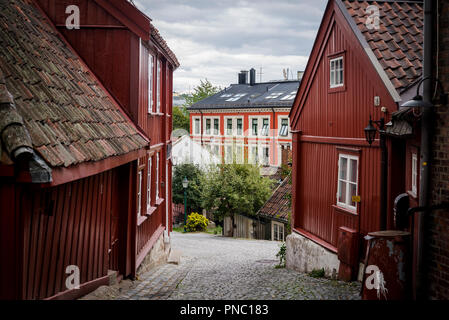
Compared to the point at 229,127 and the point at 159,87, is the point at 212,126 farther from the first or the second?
the point at 159,87

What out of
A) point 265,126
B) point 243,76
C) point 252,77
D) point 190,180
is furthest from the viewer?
point 243,76

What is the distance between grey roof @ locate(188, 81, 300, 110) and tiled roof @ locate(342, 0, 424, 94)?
101ft

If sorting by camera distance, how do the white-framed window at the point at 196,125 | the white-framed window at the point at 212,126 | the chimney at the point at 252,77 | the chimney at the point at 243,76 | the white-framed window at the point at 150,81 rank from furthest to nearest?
the chimney at the point at 243,76 → the chimney at the point at 252,77 → the white-framed window at the point at 196,125 → the white-framed window at the point at 212,126 → the white-framed window at the point at 150,81

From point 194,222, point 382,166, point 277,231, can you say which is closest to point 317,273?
point 382,166

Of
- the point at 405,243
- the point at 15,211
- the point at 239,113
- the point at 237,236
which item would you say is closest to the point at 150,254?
the point at 405,243

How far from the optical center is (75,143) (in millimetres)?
5605

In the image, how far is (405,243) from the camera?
731cm

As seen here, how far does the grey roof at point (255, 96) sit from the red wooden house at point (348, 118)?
28879 mm

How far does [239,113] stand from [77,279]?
40.4m

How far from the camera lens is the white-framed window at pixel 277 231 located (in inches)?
1108

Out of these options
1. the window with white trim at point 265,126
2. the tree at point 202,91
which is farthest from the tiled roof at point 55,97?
the tree at point 202,91

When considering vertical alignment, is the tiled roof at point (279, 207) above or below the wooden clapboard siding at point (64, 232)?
below

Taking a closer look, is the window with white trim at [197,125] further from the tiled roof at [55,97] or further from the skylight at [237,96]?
the tiled roof at [55,97]

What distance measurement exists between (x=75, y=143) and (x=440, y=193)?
4.58 meters
